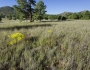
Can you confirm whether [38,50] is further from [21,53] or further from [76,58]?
[76,58]

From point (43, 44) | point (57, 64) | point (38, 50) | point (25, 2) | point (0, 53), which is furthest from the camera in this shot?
point (25, 2)

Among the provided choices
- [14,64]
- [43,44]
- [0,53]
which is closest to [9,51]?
[0,53]

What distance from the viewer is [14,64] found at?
3629mm

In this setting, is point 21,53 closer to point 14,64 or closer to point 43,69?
point 14,64

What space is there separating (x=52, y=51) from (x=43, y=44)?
0.89 meters

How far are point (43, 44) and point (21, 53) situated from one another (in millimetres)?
1160

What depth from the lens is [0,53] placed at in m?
4.14

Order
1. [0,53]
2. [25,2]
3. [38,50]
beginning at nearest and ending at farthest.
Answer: [0,53], [38,50], [25,2]

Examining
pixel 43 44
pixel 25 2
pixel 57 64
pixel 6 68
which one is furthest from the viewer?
pixel 25 2

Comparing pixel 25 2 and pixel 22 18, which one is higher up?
pixel 25 2

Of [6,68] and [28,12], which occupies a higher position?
[28,12]

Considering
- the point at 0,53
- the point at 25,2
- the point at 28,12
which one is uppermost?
the point at 25,2

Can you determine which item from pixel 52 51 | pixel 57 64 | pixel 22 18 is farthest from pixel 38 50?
pixel 22 18

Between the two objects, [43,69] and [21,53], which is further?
[21,53]
